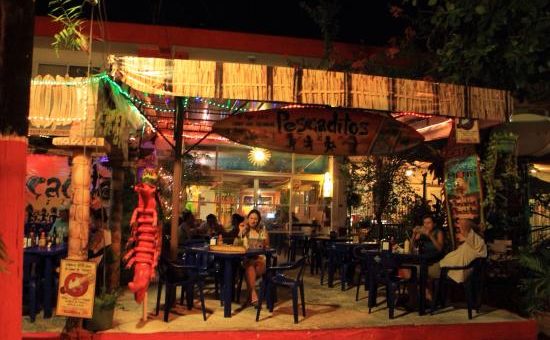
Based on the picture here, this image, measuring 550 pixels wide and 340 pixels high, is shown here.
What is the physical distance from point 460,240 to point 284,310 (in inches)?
128

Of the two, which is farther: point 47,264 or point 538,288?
point 538,288

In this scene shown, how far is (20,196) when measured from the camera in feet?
11.4

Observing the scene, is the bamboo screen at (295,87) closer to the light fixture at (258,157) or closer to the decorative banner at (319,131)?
the decorative banner at (319,131)

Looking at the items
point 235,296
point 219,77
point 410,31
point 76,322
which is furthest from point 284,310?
point 410,31

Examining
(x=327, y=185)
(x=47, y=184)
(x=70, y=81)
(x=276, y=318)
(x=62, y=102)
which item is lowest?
(x=276, y=318)

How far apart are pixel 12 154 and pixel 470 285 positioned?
6.75 metres

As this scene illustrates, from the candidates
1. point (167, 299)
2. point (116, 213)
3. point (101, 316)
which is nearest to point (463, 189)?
point (167, 299)

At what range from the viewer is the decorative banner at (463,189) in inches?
340

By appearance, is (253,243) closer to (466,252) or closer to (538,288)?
(466,252)

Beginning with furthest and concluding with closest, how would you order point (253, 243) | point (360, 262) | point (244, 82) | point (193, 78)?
point (360, 262) < point (253, 243) < point (244, 82) < point (193, 78)

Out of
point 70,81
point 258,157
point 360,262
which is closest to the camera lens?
point 70,81

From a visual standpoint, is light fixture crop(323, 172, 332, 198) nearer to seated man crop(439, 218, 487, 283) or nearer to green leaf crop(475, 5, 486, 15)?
seated man crop(439, 218, 487, 283)

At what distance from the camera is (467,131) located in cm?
808

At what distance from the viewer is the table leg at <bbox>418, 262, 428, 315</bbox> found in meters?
7.87
